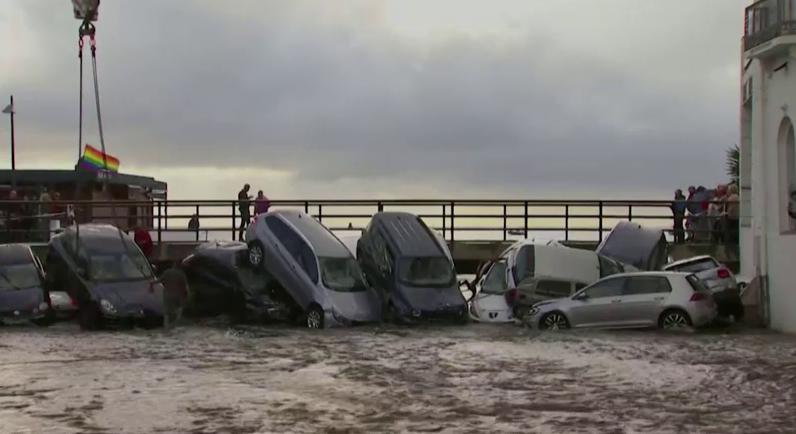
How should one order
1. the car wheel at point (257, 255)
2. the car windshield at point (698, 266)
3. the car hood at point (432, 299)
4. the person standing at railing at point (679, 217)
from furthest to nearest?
1. the person standing at railing at point (679, 217)
2. the car windshield at point (698, 266)
3. the car wheel at point (257, 255)
4. the car hood at point (432, 299)

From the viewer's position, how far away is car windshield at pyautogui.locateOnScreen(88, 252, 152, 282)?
2414 centimetres

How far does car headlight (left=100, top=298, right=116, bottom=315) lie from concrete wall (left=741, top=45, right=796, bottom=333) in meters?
14.1

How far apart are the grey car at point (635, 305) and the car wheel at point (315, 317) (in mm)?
4553

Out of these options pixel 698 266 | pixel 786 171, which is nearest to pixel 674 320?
pixel 698 266

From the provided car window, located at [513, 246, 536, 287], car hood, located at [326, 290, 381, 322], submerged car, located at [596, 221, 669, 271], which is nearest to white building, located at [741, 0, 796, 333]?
submerged car, located at [596, 221, 669, 271]

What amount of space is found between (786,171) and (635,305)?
15.7ft

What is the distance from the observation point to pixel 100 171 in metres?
35.8

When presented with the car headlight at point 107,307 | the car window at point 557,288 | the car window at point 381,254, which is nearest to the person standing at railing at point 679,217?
the car window at point 557,288

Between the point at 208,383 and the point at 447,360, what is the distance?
457 cm

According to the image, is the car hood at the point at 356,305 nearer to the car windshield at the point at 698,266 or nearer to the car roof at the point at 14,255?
the car roof at the point at 14,255

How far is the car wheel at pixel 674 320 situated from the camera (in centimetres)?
2261

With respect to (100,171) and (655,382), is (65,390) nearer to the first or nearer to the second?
(655,382)

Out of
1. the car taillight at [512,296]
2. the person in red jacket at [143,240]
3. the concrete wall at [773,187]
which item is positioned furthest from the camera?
the person in red jacket at [143,240]

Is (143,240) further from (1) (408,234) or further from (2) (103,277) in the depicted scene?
(1) (408,234)
